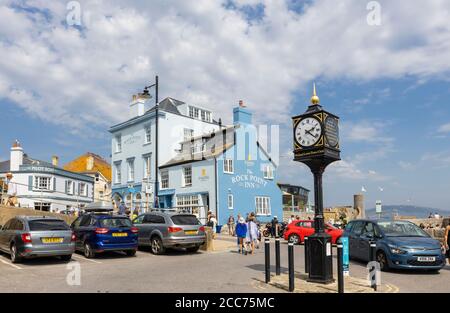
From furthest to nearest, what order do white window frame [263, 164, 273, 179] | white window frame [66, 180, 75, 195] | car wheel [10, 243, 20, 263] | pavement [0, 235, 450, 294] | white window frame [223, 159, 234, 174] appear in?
white window frame [66, 180, 75, 195] → white window frame [263, 164, 273, 179] → white window frame [223, 159, 234, 174] → car wheel [10, 243, 20, 263] → pavement [0, 235, 450, 294]

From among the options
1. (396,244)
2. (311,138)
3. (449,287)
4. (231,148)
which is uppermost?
(231,148)

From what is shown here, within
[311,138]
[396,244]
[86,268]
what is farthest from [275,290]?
[86,268]

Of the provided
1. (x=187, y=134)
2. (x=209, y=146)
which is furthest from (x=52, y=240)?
(x=187, y=134)

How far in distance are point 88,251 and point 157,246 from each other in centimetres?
272

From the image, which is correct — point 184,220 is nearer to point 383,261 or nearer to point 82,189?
point 383,261

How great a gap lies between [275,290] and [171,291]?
7.30 ft

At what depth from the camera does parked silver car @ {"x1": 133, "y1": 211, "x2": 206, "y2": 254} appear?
16594 mm

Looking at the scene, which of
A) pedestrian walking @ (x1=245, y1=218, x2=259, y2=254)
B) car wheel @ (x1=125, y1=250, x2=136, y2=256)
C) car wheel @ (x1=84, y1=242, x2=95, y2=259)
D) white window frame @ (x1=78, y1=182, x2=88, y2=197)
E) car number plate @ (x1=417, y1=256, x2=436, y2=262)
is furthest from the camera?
white window frame @ (x1=78, y1=182, x2=88, y2=197)

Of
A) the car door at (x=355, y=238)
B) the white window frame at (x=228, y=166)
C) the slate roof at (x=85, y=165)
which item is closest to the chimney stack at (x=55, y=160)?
the slate roof at (x=85, y=165)

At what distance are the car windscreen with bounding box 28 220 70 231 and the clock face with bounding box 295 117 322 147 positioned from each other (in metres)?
8.42

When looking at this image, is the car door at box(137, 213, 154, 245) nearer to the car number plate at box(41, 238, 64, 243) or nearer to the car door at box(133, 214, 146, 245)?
the car door at box(133, 214, 146, 245)

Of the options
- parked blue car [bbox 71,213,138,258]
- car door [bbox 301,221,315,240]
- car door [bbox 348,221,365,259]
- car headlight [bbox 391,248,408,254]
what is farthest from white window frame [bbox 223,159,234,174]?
car headlight [bbox 391,248,408,254]
